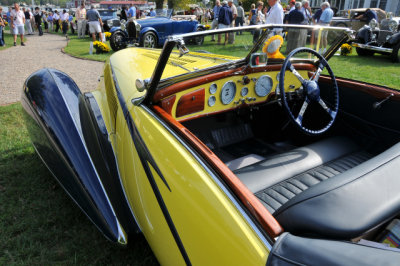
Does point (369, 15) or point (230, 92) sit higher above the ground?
point (369, 15)

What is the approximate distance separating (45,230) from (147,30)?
9.21 meters

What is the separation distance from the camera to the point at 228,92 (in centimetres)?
256

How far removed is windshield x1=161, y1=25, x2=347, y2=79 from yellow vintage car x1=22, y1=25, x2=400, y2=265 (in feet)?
0.04

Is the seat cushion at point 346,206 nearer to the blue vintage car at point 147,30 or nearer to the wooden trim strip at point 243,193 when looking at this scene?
the wooden trim strip at point 243,193

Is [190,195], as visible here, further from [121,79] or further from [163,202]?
[121,79]

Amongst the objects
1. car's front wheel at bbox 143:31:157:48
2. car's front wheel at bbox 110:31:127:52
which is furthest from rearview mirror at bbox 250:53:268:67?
car's front wheel at bbox 110:31:127:52

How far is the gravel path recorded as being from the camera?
5.95 metres

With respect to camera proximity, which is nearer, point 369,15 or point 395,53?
point 395,53

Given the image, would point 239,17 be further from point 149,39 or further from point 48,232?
point 48,232

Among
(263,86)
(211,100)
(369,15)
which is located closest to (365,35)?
(369,15)

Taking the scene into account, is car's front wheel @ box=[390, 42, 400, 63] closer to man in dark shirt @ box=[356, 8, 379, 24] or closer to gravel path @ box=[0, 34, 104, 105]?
man in dark shirt @ box=[356, 8, 379, 24]

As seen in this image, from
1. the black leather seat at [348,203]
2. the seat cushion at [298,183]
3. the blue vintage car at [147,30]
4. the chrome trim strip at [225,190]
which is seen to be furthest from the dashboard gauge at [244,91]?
the blue vintage car at [147,30]

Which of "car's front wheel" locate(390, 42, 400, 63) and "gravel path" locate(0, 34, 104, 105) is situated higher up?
"car's front wheel" locate(390, 42, 400, 63)

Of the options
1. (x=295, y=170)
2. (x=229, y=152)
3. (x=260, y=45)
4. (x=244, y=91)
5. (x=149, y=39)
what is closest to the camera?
(x=295, y=170)
